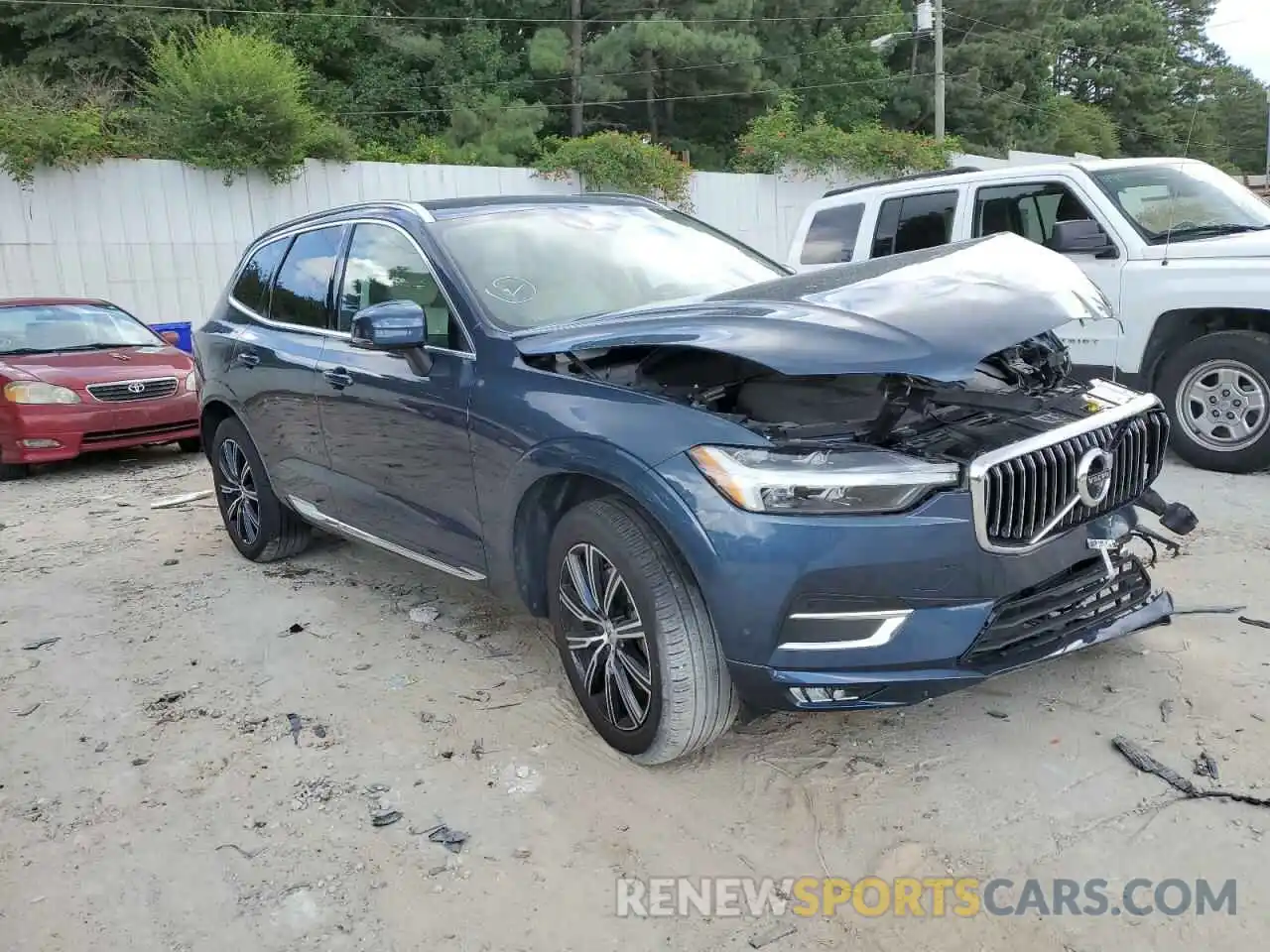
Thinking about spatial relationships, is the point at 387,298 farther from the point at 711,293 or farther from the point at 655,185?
the point at 655,185

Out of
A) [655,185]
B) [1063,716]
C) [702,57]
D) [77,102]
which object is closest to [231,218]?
[77,102]

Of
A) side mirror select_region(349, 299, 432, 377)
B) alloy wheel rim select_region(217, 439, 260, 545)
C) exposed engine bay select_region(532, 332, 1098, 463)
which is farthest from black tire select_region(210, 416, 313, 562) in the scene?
exposed engine bay select_region(532, 332, 1098, 463)

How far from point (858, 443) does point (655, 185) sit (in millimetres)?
15121

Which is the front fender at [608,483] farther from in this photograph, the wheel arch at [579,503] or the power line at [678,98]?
the power line at [678,98]

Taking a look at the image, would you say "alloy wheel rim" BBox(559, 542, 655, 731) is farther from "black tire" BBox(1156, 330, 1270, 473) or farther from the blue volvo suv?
"black tire" BBox(1156, 330, 1270, 473)

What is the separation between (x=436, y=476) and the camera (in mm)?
3646

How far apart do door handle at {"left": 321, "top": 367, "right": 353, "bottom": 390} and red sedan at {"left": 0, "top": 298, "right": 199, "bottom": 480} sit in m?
4.30

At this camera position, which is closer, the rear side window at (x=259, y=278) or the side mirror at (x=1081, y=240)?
the rear side window at (x=259, y=278)

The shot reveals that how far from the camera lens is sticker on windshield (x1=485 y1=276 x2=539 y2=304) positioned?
3.58 metres

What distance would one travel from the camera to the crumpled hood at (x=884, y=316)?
8.48 ft

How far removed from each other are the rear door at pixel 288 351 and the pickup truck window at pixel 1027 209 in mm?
4332

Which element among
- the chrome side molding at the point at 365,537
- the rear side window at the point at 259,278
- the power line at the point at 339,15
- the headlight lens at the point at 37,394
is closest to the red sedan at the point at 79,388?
the headlight lens at the point at 37,394

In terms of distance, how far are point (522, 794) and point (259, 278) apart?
3376 millimetres

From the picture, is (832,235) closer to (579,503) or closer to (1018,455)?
(579,503)
